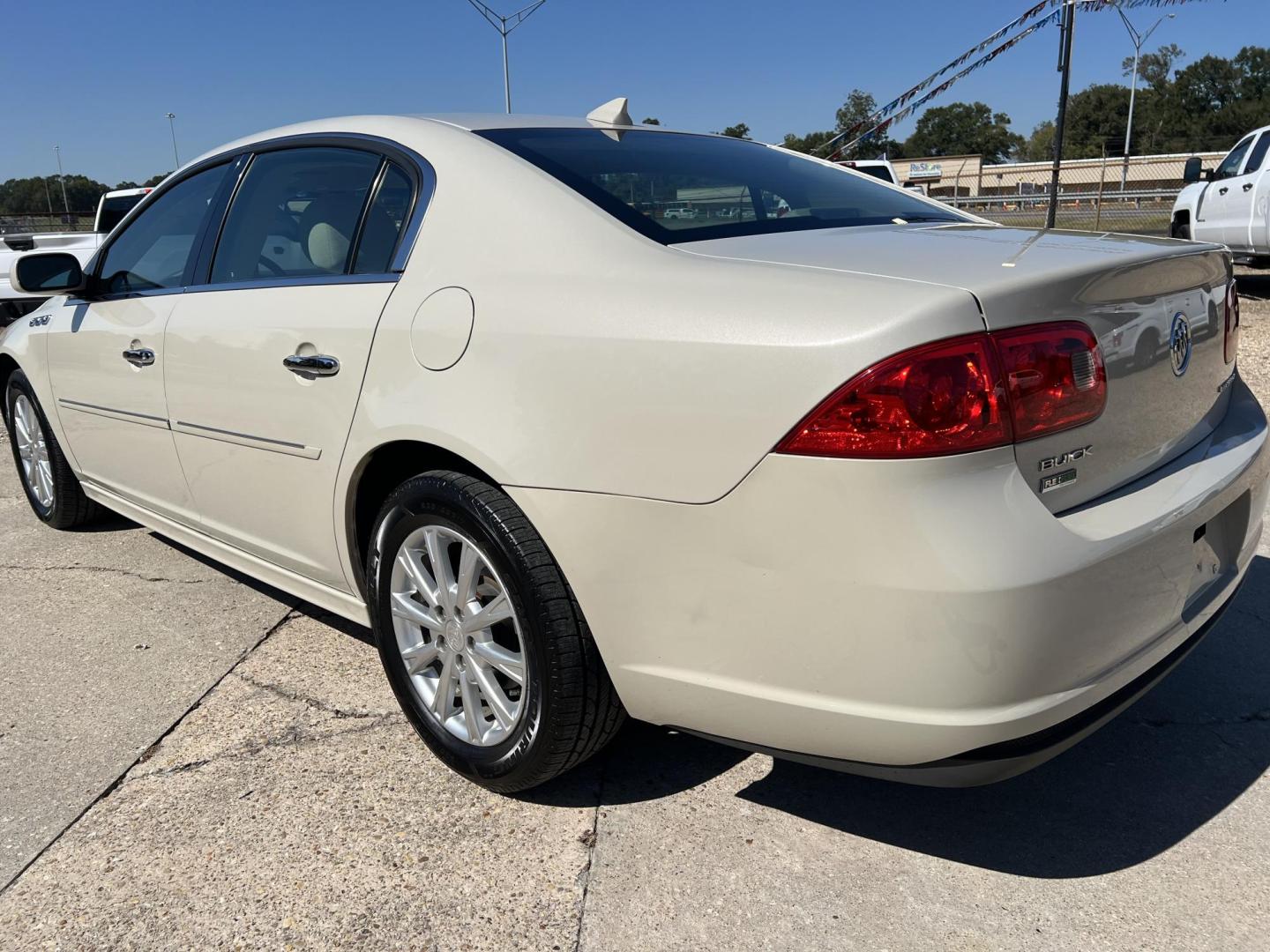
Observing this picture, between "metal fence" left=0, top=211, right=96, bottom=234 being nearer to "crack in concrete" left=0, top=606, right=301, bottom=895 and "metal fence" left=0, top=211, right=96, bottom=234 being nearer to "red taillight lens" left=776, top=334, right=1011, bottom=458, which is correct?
"crack in concrete" left=0, top=606, right=301, bottom=895

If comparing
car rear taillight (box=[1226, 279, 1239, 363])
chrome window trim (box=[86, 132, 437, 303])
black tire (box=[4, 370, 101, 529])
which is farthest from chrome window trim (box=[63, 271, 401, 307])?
car rear taillight (box=[1226, 279, 1239, 363])

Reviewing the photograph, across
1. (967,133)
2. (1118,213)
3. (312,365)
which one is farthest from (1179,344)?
(967,133)

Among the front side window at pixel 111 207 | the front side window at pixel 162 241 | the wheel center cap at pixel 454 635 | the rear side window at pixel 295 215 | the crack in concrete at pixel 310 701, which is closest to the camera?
the wheel center cap at pixel 454 635

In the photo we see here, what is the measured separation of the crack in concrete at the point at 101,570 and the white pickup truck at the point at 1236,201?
33.4ft

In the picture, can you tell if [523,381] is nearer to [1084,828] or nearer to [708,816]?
[708,816]

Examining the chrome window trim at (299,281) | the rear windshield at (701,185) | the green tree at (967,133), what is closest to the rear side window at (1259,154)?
the rear windshield at (701,185)

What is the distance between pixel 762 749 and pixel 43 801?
70.1 inches

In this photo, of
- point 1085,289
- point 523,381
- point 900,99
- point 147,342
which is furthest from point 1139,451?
point 900,99

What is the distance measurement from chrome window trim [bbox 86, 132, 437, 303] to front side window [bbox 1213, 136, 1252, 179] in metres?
11.2

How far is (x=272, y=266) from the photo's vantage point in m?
2.93

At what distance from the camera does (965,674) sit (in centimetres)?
169

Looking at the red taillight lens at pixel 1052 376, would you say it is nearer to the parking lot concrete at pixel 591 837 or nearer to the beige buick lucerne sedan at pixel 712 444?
the beige buick lucerne sedan at pixel 712 444

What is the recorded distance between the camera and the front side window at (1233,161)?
11.1m

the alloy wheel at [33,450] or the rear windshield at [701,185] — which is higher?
the rear windshield at [701,185]
